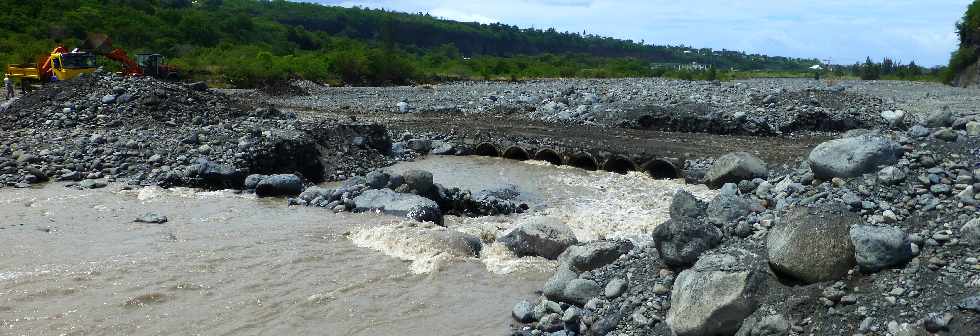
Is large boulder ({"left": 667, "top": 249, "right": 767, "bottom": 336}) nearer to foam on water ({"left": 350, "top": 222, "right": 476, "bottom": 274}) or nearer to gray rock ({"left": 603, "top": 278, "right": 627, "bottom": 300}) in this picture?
gray rock ({"left": 603, "top": 278, "right": 627, "bottom": 300})

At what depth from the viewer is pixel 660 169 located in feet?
58.5

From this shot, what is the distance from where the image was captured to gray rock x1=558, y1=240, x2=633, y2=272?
856cm

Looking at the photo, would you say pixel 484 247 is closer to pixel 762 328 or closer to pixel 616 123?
pixel 762 328

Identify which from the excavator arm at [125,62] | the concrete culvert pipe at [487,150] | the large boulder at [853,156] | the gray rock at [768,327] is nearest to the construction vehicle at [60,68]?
the excavator arm at [125,62]

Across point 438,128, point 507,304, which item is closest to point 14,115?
point 438,128

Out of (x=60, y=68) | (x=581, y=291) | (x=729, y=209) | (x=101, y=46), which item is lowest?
(x=581, y=291)

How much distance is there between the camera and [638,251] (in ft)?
27.5

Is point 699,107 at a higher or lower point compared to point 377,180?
higher

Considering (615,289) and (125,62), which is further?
(125,62)

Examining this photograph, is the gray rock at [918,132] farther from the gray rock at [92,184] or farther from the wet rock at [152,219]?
the gray rock at [92,184]

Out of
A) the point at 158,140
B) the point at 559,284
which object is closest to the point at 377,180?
the point at 158,140

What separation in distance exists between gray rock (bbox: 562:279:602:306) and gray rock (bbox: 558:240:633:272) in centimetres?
57

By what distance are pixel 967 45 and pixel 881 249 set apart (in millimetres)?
49794

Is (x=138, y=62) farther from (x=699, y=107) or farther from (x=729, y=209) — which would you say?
(x=729, y=209)
